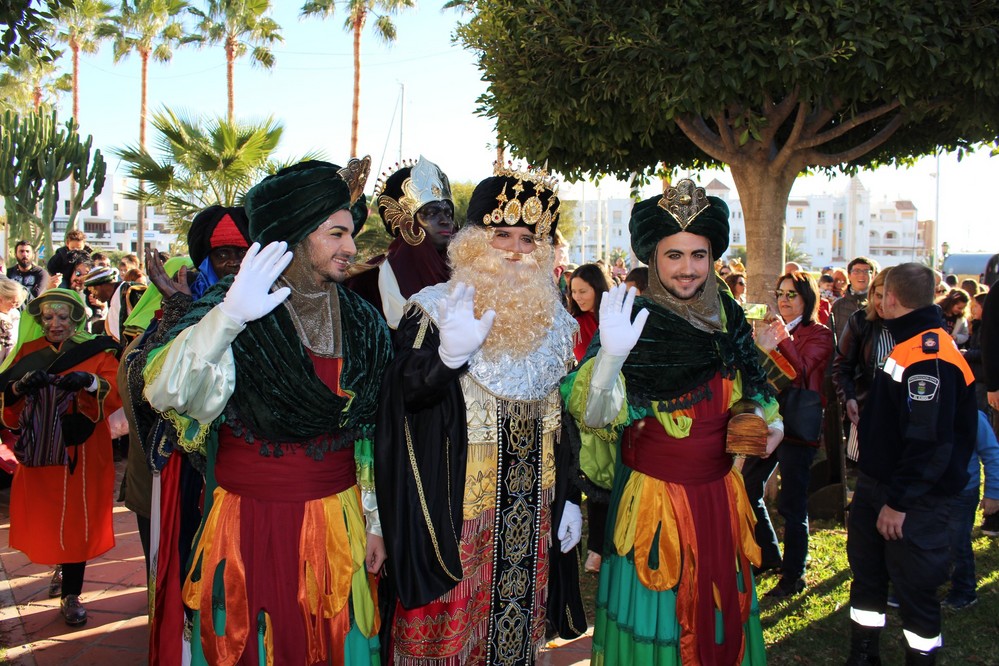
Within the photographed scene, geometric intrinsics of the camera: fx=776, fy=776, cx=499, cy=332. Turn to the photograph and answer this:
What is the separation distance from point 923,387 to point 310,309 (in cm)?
264

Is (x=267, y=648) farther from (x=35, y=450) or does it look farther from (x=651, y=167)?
(x=651, y=167)

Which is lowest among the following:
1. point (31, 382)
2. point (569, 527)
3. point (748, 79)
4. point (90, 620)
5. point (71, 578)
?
point (90, 620)

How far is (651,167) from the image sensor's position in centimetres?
676

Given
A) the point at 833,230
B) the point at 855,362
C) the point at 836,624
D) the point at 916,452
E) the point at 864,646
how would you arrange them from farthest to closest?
1. the point at 833,230
2. the point at 855,362
3. the point at 836,624
4. the point at 864,646
5. the point at 916,452

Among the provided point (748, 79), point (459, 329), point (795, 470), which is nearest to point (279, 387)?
point (459, 329)

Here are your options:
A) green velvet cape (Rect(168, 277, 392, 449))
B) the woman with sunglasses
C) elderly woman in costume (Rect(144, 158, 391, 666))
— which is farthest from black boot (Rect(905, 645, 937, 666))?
green velvet cape (Rect(168, 277, 392, 449))

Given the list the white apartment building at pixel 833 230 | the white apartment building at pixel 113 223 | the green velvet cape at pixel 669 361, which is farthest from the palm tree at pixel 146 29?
the white apartment building at pixel 833 230

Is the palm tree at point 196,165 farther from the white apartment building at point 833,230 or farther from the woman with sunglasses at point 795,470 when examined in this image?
the white apartment building at point 833,230

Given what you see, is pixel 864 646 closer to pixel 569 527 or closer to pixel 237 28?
pixel 569 527

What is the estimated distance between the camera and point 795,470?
504 centimetres

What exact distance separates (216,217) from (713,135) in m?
3.76

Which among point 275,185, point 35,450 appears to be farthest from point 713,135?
point 35,450

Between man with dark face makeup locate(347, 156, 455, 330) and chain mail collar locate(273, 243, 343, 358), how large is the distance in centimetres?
175

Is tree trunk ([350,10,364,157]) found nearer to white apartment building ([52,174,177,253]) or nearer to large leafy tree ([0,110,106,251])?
large leafy tree ([0,110,106,251])
